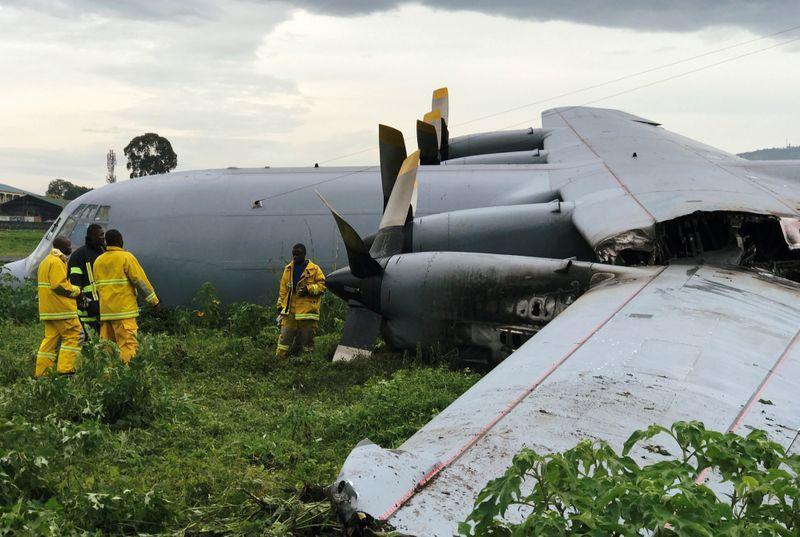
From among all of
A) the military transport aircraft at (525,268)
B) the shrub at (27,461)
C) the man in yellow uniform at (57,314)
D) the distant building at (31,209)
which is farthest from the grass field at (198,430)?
the distant building at (31,209)

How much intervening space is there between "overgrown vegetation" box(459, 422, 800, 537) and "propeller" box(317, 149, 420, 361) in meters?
7.69

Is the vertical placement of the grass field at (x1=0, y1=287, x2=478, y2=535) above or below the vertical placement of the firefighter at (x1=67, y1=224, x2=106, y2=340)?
below

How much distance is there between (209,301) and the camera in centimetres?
1454

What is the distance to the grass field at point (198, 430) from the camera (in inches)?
201

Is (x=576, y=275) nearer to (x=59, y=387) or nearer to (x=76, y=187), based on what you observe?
(x=59, y=387)

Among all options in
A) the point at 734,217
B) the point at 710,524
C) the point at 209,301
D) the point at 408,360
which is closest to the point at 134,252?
the point at 209,301

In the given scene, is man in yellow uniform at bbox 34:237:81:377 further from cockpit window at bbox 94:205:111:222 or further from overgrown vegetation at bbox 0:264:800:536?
cockpit window at bbox 94:205:111:222

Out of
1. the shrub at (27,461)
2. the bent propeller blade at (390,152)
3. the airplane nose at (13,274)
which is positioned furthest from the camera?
the airplane nose at (13,274)

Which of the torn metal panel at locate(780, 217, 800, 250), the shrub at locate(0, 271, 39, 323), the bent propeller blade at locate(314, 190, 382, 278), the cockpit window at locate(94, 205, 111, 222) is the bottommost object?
→ the shrub at locate(0, 271, 39, 323)

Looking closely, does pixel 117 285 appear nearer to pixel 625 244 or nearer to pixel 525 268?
pixel 525 268

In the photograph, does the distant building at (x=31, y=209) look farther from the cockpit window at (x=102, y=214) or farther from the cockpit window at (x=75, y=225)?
the cockpit window at (x=102, y=214)

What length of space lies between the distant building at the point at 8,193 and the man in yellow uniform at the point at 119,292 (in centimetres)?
10053

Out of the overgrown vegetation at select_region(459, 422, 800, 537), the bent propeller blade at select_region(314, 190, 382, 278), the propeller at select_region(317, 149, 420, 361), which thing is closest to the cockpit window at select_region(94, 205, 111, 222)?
the propeller at select_region(317, 149, 420, 361)

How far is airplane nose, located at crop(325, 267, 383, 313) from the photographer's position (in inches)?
432
